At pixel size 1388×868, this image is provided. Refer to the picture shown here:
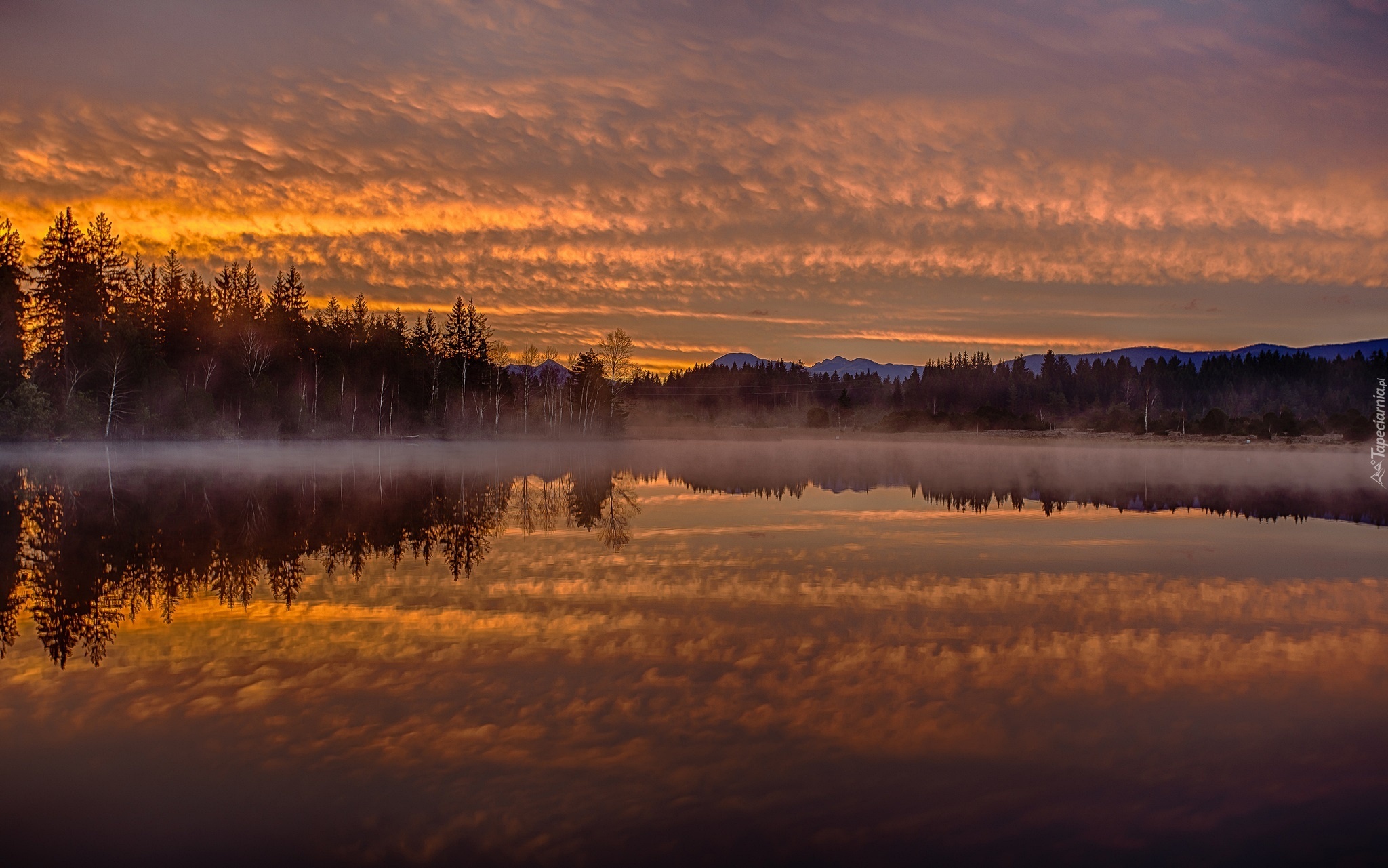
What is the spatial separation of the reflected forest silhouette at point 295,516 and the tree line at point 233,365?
1156 inches

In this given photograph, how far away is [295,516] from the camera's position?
22.8 metres

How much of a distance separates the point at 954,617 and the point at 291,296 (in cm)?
10251

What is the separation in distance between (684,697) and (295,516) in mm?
17801

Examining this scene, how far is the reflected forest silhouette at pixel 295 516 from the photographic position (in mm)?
13086

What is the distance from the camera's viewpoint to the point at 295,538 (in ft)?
61.4

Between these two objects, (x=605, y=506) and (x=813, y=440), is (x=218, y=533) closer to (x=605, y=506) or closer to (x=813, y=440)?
(x=605, y=506)

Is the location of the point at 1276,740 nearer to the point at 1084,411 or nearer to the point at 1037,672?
the point at 1037,672

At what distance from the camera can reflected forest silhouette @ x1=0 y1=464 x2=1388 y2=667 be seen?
42.9ft

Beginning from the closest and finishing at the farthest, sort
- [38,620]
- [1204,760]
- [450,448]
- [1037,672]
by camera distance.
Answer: [1204,760] → [1037,672] → [38,620] → [450,448]

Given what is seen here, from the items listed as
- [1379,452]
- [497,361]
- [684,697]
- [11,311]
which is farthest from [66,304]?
[1379,452]

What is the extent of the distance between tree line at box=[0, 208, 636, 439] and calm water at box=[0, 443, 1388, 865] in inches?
2185

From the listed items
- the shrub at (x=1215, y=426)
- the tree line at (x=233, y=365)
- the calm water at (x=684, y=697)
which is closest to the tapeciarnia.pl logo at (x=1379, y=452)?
the shrub at (x=1215, y=426)

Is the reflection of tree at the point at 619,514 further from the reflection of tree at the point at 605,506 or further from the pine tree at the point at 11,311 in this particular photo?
the pine tree at the point at 11,311

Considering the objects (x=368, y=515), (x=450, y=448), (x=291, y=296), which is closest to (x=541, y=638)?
(x=368, y=515)
